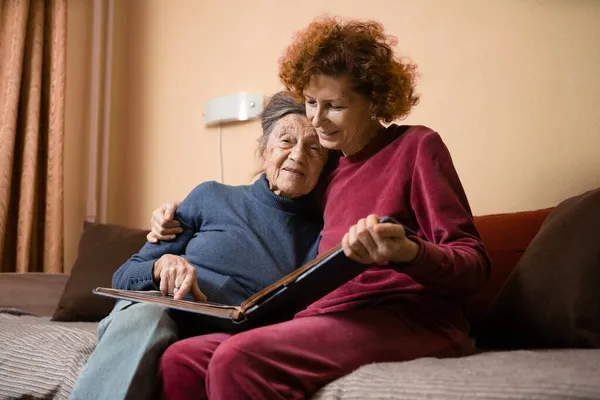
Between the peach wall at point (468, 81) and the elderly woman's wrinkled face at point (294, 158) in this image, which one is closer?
the elderly woman's wrinkled face at point (294, 158)

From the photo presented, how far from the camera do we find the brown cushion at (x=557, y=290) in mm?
1146

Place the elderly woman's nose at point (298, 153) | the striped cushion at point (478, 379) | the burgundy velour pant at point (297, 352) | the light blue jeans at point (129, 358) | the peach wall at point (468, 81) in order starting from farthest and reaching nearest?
1. the peach wall at point (468, 81)
2. the elderly woman's nose at point (298, 153)
3. the light blue jeans at point (129, 358)
4. the burgundy velour pant at point (297, 352)
5. the striped cushion at point (478, 379)

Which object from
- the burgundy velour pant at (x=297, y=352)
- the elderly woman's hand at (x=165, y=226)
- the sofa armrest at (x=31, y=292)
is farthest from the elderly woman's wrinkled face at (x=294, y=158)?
the sofa armrest at (x=31, y=292)

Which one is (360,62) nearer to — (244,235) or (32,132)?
(244,235)

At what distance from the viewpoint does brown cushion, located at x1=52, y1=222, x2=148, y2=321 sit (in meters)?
1.93

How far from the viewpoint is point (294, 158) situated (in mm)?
1428

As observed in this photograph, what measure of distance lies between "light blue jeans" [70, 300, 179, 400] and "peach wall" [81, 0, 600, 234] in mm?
1036

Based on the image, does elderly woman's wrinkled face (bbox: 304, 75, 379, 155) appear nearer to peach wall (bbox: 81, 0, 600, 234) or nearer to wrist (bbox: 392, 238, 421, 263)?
wrist (bbox: 392, 238, 421, 263)

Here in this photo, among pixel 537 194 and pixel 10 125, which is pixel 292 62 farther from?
pixel 10 125

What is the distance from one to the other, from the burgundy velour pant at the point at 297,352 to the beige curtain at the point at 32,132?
165cm

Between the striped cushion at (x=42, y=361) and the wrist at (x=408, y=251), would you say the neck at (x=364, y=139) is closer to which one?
the wrist at (x=408, y=251)

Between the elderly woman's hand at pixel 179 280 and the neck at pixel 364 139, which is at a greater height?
the neck at pixel 364 139

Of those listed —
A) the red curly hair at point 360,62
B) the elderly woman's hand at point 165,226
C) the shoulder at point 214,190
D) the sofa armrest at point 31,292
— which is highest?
the red curly hair at point 360,62

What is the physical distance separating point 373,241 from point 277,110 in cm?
74
